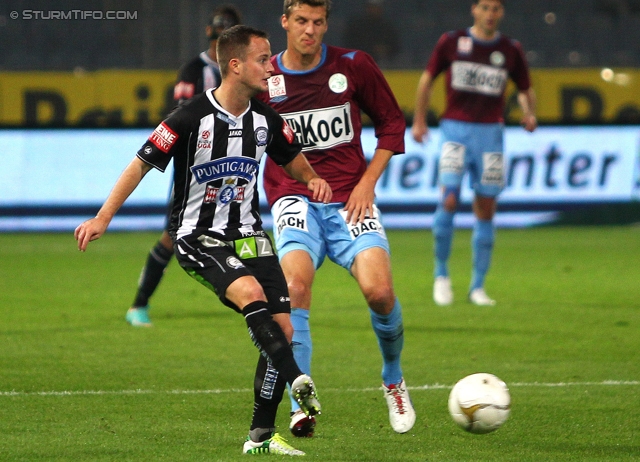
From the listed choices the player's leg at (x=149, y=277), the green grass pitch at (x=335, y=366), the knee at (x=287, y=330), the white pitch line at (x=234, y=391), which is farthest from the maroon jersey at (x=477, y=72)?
the knee at (x=287, y=330)

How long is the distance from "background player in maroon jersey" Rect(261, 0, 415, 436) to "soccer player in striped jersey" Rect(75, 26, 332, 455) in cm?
49

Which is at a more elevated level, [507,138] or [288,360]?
[288,360]

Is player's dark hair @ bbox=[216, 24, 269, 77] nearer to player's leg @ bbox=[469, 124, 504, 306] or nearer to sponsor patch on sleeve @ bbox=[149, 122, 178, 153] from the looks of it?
sponsor patch on sleeve @ bbox=[149, 122, 178, 153]

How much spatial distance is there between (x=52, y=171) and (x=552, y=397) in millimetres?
10310

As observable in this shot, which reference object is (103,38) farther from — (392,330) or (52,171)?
(392,330)

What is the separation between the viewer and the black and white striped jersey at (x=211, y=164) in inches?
184

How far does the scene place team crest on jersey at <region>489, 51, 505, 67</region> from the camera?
954cm

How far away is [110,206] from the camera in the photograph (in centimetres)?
453

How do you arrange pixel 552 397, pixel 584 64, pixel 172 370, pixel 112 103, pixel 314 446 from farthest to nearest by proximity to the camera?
pixel 584 64, pixel 112 103, pixel 172 370, pixel 552 397, pixel 314 446

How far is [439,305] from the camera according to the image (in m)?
9.30

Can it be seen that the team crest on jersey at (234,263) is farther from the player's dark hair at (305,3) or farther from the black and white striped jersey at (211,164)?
the player's dark hair at (305,3)

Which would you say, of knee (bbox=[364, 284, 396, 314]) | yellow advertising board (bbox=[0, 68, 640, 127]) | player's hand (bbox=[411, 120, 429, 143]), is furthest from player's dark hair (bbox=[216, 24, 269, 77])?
yellow advertising board (bbox=[0, 68, 640, 127])

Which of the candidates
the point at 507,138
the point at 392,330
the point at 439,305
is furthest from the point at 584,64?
the point at 392,330

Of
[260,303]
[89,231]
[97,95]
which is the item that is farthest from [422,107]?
[97,95]
